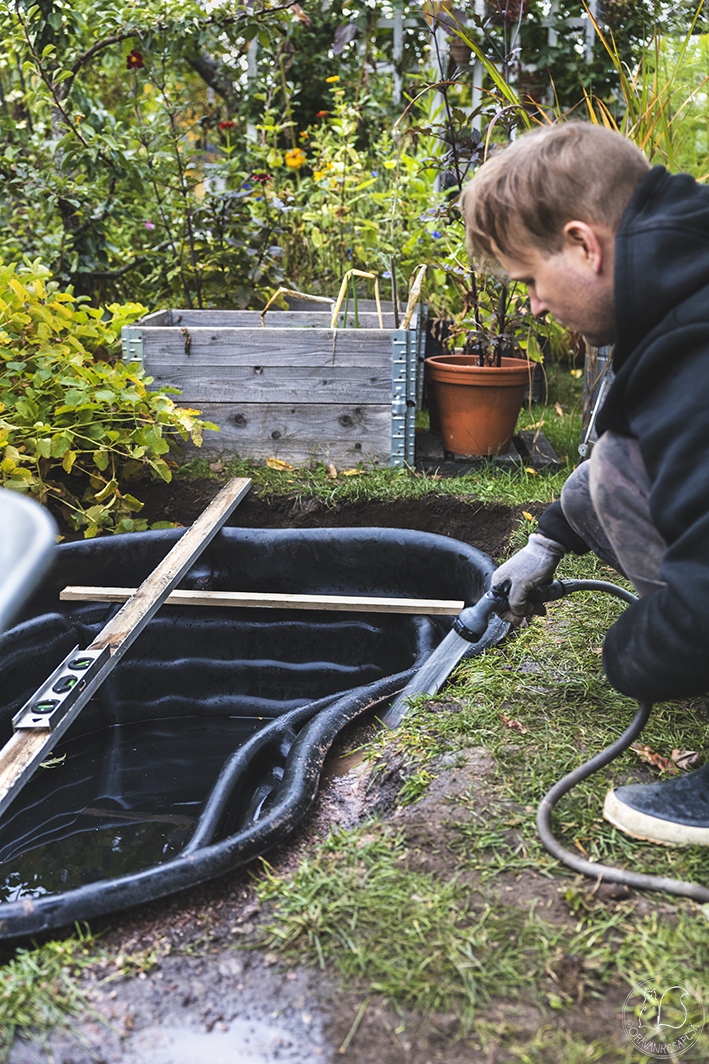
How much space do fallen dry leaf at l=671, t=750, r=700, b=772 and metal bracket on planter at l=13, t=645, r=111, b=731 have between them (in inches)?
44.7

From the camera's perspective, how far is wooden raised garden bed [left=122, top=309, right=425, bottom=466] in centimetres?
278

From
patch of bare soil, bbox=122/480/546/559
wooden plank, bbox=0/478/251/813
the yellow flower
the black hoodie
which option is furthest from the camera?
the yellow flower

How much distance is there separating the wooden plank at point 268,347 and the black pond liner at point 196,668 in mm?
753

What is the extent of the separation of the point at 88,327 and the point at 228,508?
0.85 meters

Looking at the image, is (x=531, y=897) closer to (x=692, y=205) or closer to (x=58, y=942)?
(x=58, y=942)

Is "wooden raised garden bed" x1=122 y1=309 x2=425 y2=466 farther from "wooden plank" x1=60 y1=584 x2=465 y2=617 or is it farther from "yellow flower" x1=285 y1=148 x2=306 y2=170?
"yellow flower" x1=285 y1=148 x2=306 y2=170

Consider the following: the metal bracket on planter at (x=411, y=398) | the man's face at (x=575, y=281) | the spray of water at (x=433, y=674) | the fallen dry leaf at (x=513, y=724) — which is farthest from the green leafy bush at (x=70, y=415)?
the man's face at (x=575, y=281)

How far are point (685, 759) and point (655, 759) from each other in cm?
6

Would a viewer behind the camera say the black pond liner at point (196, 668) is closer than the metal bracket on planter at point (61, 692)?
No

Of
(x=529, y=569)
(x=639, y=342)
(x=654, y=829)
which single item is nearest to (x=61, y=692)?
(x=529, y=569)

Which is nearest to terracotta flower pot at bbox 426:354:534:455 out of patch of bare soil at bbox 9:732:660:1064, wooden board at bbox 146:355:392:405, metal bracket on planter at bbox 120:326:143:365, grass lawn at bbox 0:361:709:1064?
wooden board at bbox 146:355:392:405

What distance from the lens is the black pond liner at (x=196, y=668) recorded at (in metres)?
1.87
